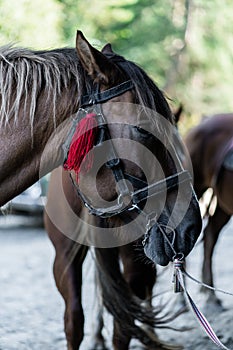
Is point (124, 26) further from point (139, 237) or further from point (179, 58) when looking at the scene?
point (139, 237)

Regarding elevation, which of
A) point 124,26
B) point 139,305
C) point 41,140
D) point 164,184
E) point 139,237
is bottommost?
point 139,305

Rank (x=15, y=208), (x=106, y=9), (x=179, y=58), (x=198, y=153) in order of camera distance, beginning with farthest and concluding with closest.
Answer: (x=179, y=58), (x=106, y=9), (x=15, y=208), (x=198, y=153)

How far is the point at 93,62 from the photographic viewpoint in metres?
2.52

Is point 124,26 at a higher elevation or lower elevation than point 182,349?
higher

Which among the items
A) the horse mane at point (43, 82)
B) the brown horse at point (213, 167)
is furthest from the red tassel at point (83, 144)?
the brown horse at point (213, 167)

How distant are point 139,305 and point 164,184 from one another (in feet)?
5.40

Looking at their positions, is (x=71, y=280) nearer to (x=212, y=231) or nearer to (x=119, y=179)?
(x=119, y=179)

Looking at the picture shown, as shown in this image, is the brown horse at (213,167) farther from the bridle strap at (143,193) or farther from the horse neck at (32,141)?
the horse neck at (32,141)

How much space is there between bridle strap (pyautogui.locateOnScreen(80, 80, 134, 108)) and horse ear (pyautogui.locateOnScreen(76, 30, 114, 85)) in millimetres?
42

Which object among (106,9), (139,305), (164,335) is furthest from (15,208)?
(139,305)

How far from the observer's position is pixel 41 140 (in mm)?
2648

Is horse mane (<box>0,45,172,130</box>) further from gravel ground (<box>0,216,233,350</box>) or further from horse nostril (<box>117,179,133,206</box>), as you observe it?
gravel ground (<box>0,216,233,350</box>)

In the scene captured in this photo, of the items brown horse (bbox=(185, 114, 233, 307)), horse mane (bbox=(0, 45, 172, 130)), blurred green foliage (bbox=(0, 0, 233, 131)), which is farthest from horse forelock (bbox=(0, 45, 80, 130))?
blurred green foliage (bbox=(0, 0, 233, 131))

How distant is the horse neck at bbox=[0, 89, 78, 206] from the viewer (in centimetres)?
261
